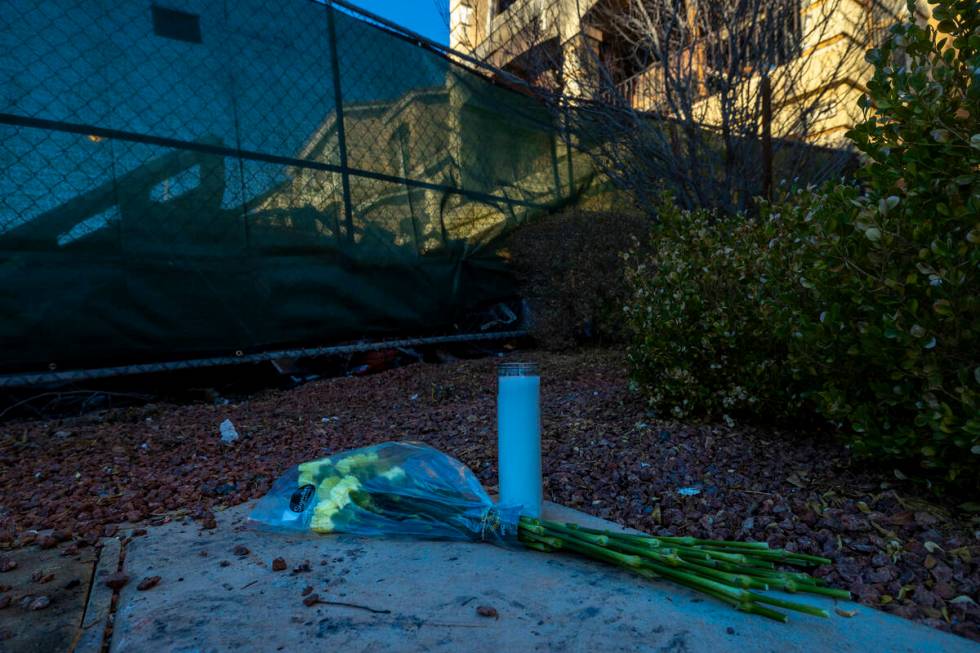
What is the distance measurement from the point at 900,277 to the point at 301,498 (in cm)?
210

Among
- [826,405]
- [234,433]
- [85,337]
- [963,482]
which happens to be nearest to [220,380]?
[85,337]

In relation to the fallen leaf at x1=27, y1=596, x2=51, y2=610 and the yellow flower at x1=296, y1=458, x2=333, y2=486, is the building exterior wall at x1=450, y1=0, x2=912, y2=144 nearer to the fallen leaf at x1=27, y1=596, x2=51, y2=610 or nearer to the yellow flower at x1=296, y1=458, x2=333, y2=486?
the yellow flower at x1=296, y1=458, x2=333, y2=486

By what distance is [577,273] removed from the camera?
18.5 feet

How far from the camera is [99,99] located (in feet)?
13.0

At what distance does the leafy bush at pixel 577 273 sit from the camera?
5613 mm

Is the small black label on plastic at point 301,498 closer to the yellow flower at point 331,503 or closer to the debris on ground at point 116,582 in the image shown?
the yellow flower at point 331,503

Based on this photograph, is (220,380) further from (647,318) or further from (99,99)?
(647,318)

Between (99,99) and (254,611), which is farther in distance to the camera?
(99,99)

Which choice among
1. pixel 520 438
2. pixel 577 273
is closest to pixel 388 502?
pixel 520 438

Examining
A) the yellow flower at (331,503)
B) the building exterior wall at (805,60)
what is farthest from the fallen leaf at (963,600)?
the building exterior wall at (805,60)

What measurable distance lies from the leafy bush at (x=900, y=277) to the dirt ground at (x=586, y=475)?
0.79ft

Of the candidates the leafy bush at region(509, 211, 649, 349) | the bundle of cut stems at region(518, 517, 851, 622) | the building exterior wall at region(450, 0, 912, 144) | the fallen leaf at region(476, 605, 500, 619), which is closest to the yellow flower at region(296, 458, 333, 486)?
the bundle of cut stems at region(518, 517, 851, 622)

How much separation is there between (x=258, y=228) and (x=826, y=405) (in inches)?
153

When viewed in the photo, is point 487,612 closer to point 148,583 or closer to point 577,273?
point 148,583
